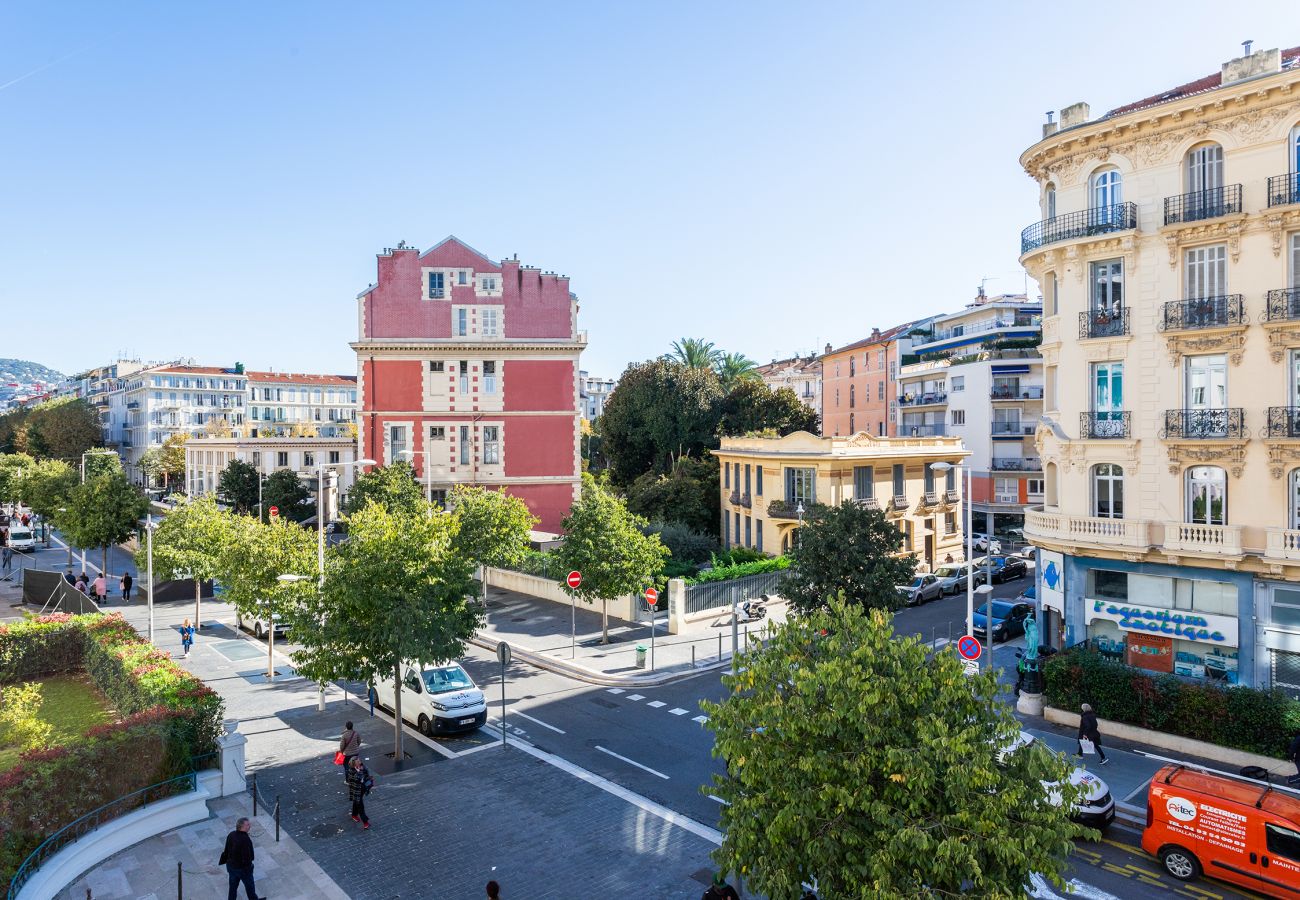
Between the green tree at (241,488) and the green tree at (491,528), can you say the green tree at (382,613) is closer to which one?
the green tree at (491,528)

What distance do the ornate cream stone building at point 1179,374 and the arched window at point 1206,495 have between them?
0.12ft

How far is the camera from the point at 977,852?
9164mm

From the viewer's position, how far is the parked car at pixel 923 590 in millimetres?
37875

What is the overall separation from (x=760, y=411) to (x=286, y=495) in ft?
116

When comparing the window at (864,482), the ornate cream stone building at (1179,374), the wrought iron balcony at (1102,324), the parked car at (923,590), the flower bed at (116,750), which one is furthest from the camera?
the window at (864,482)

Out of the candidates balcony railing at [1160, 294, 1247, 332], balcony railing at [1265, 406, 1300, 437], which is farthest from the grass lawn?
balcony railing at [1265, 406, 1300, 437]

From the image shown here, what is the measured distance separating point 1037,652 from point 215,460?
7559cm

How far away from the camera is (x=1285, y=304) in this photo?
21609mm

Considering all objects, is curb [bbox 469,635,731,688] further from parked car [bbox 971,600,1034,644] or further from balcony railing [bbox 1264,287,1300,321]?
balcony railing [bbox 1264,287,1300,321]

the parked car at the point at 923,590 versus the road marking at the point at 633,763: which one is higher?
the parked car at the point at 923,590

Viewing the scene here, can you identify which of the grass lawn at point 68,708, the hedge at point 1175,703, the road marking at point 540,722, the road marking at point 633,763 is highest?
the hedge at point 1175,703

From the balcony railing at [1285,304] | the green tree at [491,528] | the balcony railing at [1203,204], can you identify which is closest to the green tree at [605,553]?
the green tree at [491,528]

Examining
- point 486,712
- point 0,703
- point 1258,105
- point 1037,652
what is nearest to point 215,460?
point 0,703

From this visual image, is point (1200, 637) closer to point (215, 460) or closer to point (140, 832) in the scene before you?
point (140, 832)
